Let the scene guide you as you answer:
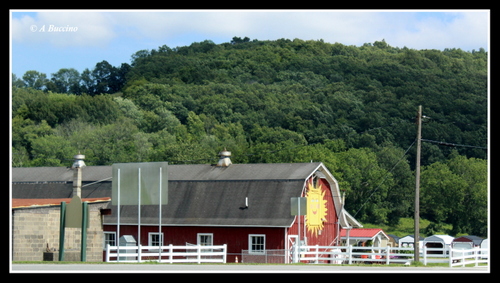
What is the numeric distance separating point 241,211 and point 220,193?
197cm

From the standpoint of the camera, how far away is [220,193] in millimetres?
39562

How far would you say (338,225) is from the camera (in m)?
42.8

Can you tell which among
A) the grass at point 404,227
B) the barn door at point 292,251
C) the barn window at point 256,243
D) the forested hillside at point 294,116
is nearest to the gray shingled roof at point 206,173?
the barn door at point 292,251

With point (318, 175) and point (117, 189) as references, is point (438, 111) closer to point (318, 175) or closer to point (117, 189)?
point (318, 175)

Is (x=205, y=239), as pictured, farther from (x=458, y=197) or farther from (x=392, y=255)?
(x=458, y=197)

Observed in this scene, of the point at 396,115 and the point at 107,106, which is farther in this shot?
the point at 396,115

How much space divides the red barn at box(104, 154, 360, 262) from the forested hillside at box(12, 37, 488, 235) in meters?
→ 35.0

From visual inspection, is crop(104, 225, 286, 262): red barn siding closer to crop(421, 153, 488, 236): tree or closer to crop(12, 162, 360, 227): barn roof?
crop(12, 162, 360, 227): barn roof

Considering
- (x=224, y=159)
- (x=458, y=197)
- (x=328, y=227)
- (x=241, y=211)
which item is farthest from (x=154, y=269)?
(x=458, y=197)

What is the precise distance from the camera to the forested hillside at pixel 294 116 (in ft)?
311

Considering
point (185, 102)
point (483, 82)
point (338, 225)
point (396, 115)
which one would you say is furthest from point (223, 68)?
point (338, 225)

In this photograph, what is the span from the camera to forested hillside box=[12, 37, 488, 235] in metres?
94.7

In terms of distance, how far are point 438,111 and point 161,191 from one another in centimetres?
9804

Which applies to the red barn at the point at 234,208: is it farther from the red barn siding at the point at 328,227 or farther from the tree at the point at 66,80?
the tree at the point at 66,80
